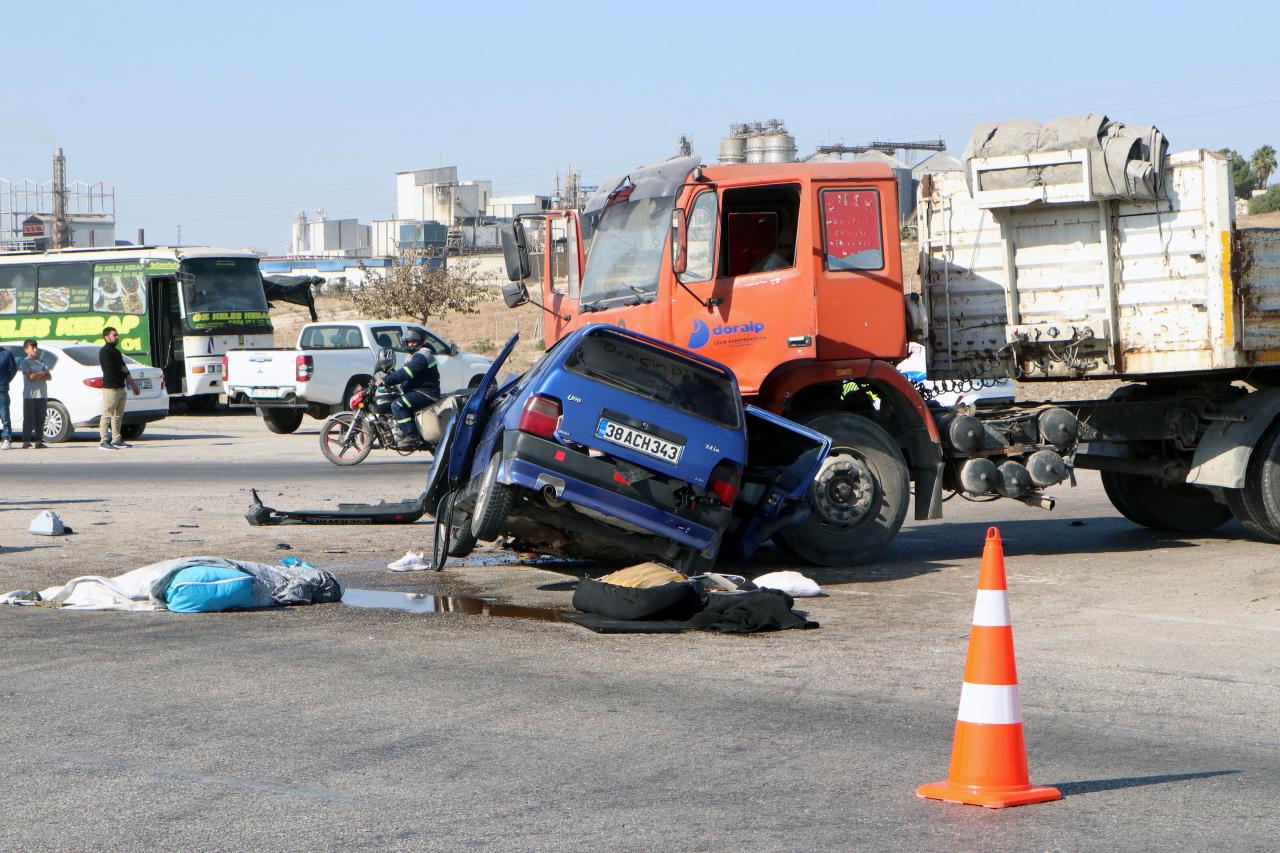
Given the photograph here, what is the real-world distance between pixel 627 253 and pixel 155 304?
79.4 ft

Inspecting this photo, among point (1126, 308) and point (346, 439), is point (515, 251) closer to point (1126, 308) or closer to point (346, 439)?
point (1126, 308)

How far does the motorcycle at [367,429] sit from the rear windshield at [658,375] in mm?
10535

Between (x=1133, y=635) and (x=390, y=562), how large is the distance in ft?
18.5

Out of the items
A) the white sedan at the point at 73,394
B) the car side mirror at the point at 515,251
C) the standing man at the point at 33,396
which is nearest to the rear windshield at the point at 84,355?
the white sedan at the point at 73,394

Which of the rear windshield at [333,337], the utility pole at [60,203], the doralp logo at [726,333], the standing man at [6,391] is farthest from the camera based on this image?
the utility pole at [60,203]

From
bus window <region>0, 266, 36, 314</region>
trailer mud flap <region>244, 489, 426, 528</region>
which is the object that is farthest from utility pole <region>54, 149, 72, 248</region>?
trailer mud flap <region>244, 489, 426, 528</region>

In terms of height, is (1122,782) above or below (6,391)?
below

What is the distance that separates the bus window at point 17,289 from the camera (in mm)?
34469

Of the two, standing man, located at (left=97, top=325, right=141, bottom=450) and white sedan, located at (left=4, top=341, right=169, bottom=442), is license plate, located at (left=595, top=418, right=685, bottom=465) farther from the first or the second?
white sedan, located at (left=4, top=341, right=169, bottom=442)

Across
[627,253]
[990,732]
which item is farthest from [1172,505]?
Result: [990,732]

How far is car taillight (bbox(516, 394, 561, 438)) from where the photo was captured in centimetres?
927

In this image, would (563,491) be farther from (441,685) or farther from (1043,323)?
(1043,323)

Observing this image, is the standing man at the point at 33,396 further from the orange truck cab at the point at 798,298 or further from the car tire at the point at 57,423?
the orange truck cab at the point at 798,298

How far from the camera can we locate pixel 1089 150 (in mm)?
11062
